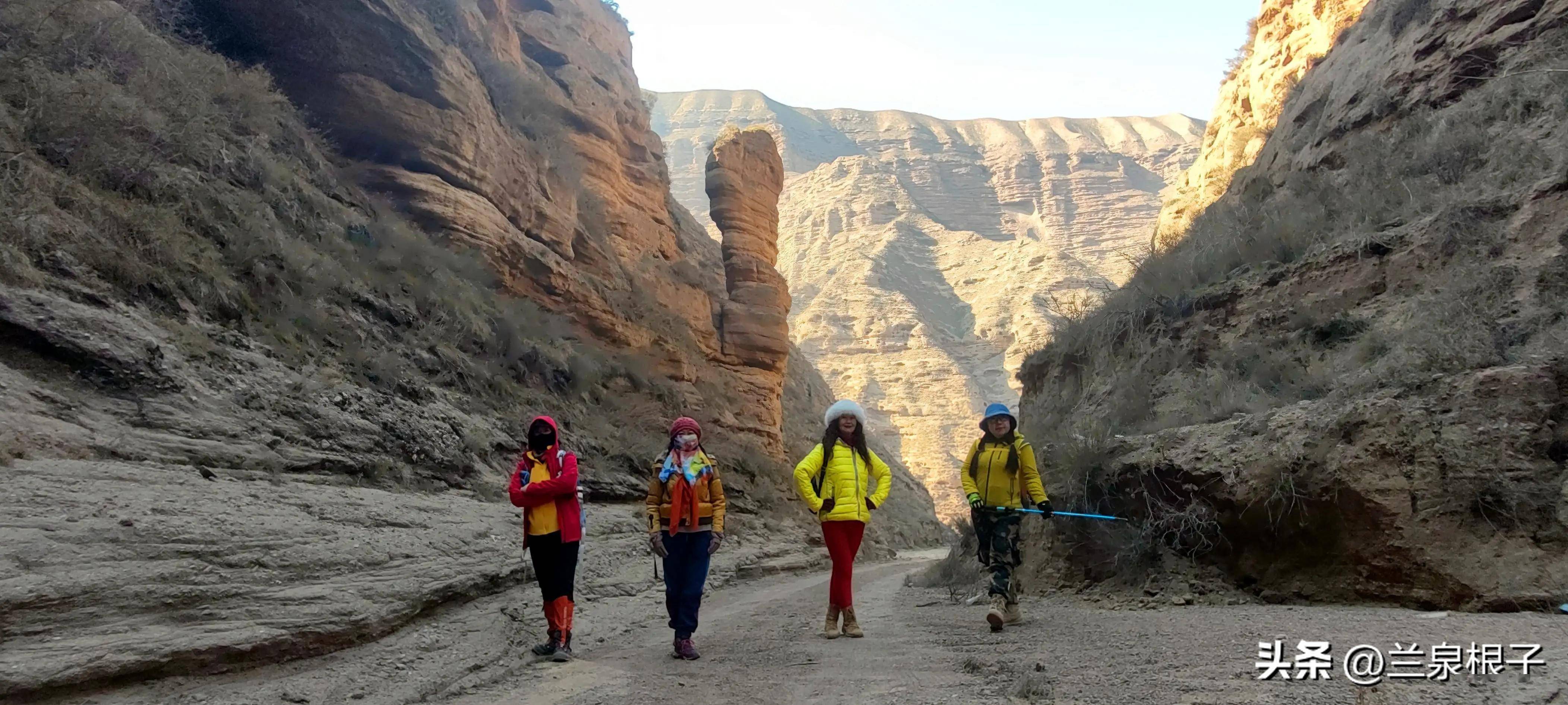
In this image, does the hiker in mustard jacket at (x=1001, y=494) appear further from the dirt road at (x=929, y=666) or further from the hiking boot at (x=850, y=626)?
the hiking boot at (x=850, y=626)

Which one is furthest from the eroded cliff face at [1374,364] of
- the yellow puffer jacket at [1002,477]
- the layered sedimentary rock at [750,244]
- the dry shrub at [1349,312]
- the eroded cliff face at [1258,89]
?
the layered sedimentary rock at [750,244]

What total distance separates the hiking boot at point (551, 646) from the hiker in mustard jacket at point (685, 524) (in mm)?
765

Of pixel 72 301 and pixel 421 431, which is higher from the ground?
pixel 72 301

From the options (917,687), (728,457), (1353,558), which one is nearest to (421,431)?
(917,687)

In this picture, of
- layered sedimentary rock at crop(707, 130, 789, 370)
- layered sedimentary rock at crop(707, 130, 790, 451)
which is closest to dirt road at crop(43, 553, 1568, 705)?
layered sedimentary rock at crop(707, 130, 790, 451)

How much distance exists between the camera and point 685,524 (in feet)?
19.0

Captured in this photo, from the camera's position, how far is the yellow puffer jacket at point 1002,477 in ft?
21.8

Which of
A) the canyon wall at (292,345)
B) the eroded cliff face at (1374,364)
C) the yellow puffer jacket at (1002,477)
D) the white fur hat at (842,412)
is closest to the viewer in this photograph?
the canyon wall at (292,345)

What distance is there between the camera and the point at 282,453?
650cm

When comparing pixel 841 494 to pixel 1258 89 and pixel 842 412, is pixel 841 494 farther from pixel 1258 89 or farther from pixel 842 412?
pixel 1258 89

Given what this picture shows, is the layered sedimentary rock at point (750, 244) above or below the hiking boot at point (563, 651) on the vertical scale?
above

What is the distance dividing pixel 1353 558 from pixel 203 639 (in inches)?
270

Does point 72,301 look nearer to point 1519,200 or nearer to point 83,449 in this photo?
point 83,449

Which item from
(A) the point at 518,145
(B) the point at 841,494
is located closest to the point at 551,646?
(B) the point at 841,494
